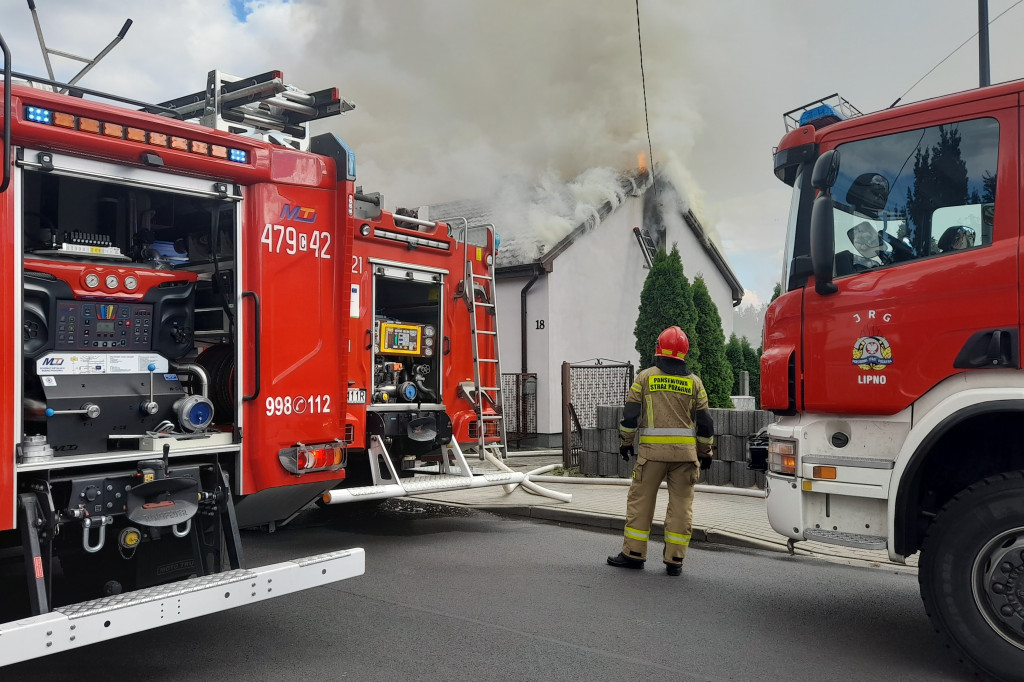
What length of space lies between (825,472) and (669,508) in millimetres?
1719

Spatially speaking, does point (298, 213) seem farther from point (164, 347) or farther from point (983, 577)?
point (983, 577)

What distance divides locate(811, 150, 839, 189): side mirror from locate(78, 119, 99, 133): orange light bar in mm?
3510

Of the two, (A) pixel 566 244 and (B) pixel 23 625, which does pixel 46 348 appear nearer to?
(B) pixel 23 625

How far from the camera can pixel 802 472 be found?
4.45m

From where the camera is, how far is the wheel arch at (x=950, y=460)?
3.94 metres

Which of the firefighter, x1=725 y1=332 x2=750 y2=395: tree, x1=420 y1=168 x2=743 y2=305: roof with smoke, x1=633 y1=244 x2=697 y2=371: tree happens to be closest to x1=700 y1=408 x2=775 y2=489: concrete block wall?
the firefighter

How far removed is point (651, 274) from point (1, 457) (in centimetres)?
1214

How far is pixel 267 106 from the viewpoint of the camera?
5.75 meters

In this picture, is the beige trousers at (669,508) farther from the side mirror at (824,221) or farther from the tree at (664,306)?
the tree at (664,306)

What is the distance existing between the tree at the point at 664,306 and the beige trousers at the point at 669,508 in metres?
8.15

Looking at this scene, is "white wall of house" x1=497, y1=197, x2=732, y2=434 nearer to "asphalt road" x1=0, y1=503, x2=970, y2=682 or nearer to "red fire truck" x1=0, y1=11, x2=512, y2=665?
"asphalt road" x1=0, y1=503, x2=970, y2=682

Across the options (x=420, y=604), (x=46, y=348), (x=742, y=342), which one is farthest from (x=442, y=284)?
(x=742, y=342)

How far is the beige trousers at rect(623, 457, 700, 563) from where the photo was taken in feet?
19.3

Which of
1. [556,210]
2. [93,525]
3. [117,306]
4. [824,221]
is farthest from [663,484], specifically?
[556,210]
